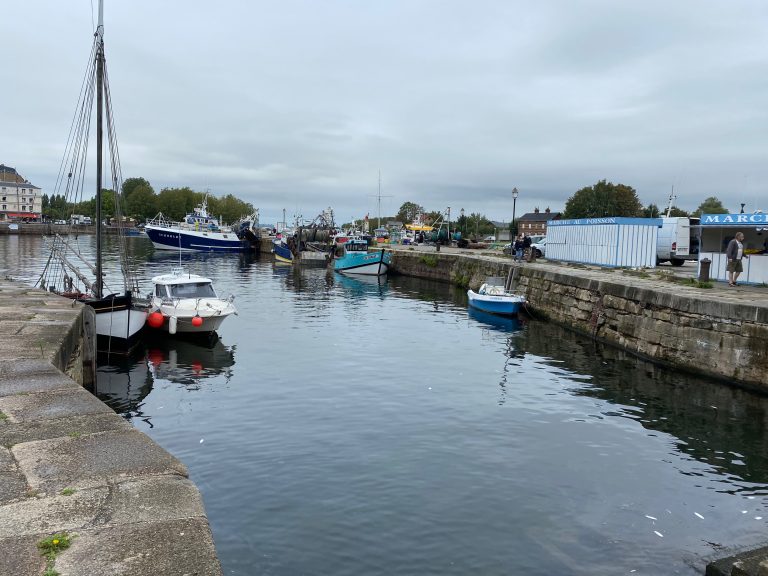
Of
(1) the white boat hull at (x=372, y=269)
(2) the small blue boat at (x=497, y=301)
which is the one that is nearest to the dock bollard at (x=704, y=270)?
(2) the small blue boat at (x=497, y=301)

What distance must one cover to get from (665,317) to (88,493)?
16.4m

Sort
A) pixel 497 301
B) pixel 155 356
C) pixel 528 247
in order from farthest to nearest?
pixel 528 247
pixel 497 301
pixel 155 356

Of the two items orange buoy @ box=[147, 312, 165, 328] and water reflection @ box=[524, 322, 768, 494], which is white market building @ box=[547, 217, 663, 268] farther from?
orange buoy @ box=[147, 312, 165, 328]

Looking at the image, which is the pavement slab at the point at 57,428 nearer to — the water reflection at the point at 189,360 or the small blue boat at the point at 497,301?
the water reflection at the point at 189,360

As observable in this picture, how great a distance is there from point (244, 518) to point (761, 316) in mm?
12590

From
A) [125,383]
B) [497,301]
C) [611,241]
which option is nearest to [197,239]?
[497,301]

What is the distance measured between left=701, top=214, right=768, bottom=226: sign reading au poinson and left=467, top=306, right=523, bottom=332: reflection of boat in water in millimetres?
7715

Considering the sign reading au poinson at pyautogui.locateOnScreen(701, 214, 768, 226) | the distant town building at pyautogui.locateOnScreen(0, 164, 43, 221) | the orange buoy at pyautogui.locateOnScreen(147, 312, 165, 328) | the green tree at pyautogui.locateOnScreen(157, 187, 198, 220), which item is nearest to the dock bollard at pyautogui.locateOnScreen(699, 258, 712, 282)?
the sign reading au poinson at pyautogui.locateOnScreen(701, 214, 768, 226)

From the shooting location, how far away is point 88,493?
4672 mm

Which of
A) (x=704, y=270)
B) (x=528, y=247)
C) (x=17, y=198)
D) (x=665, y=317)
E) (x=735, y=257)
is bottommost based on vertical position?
(x=665, y=317)

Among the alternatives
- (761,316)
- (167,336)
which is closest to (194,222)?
(167,336)

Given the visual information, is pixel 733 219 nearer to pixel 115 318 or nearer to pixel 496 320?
pixel 496 320

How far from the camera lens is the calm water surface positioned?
23.5ft

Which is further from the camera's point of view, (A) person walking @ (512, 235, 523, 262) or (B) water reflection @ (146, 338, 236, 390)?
(A) person walking @ (512, 235, 523, 262)
